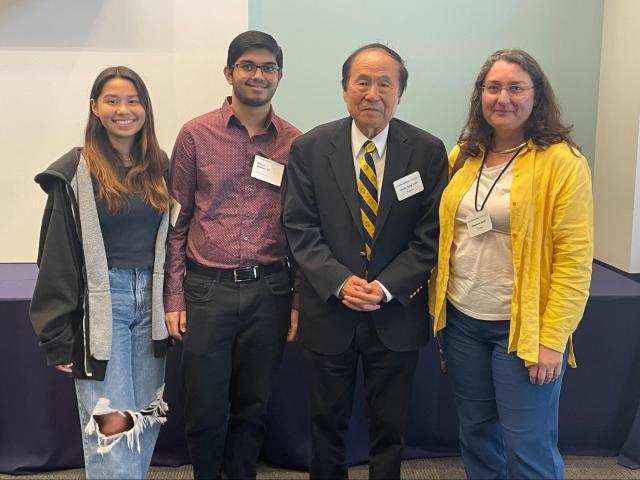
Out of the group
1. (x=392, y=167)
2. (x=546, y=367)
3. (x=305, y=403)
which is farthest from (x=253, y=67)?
(x=305, y=403)

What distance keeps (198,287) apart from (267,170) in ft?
1.50

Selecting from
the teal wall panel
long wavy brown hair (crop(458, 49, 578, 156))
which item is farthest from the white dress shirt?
the teal wall panel

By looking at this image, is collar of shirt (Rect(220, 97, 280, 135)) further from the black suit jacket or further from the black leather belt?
the black leather belt

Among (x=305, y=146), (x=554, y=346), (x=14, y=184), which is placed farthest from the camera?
(x=14, y=184)

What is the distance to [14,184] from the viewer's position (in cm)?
295

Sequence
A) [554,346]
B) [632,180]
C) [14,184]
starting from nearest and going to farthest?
[554,346] → [632,180] → [14,184]

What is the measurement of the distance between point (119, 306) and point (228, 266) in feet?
1.21

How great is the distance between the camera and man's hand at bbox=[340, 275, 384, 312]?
1812mm

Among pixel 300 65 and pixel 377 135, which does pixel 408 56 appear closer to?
pixel 300 65

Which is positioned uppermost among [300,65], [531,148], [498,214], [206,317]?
[300,65]

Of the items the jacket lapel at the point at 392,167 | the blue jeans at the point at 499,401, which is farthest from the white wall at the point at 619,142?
the jacket lapel at the point at 392,167

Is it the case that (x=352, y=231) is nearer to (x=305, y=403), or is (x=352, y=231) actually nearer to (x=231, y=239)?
(x=231, y=239)

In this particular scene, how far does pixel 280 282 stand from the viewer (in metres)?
2.05

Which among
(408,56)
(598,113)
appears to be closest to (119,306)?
(408,56)
